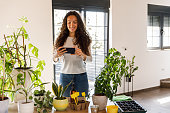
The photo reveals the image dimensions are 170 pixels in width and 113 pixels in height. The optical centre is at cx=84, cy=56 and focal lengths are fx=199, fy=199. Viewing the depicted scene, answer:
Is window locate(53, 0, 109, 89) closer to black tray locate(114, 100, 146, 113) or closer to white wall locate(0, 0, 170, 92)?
white wall locate(0, 0, 170, 92)

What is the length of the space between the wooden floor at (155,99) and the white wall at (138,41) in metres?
0.26

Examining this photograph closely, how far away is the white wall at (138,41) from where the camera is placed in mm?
5086

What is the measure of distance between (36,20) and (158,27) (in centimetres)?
428

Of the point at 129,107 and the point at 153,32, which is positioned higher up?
the point at 153,32

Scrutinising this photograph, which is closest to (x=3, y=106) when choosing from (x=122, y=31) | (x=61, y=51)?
(x=61, y=51)

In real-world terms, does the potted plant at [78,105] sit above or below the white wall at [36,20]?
below

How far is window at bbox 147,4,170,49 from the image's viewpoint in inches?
245

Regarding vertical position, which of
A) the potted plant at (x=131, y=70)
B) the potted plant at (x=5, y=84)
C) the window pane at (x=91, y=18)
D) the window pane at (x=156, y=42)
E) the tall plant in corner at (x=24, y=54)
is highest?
the window pane at (x=91, y=18)

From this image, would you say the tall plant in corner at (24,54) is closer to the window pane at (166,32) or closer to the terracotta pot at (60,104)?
the terracotta pot at (60,104)

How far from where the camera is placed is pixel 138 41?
18.3 ft

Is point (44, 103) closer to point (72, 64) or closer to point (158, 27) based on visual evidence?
point (72, 64)

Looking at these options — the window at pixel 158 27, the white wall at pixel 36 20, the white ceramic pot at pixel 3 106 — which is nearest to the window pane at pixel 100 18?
the white wall at pixel 36 20

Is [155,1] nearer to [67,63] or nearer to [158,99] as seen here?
[158,99]

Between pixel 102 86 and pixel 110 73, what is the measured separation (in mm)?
130
